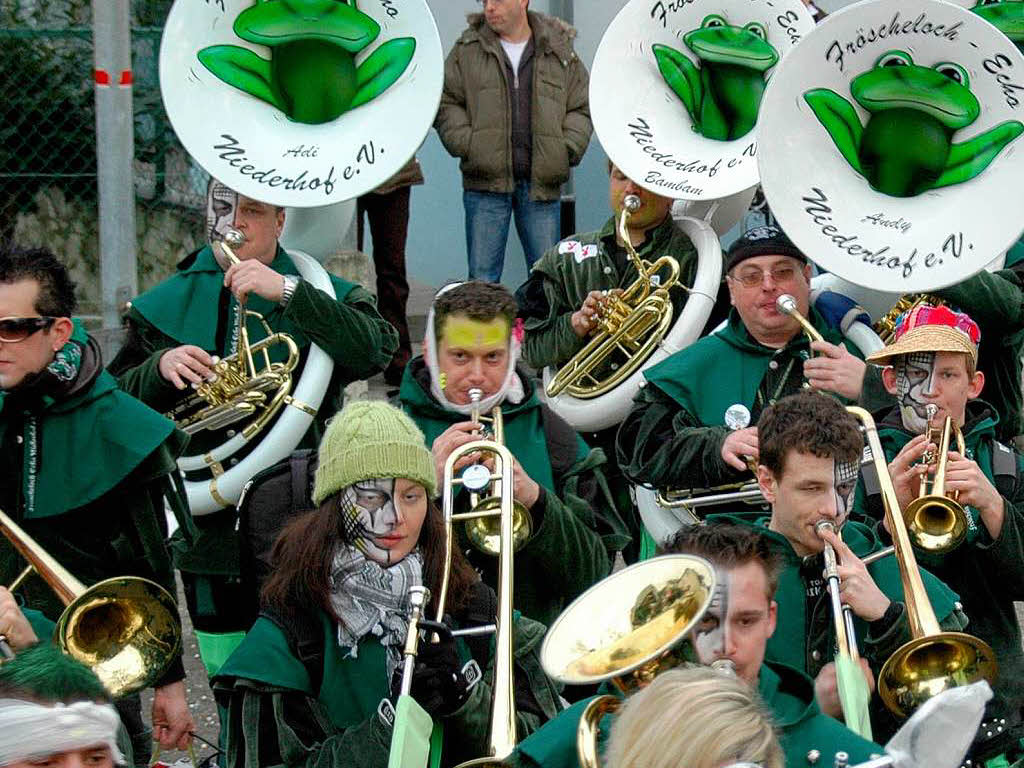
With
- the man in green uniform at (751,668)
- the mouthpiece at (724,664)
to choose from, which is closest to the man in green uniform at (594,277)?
the man in green uniform at (751,668)

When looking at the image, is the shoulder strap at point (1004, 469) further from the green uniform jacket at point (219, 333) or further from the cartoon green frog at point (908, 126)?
the green uniform jacket at point (219, 333)

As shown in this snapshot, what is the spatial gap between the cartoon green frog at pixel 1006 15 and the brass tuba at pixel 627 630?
329cm

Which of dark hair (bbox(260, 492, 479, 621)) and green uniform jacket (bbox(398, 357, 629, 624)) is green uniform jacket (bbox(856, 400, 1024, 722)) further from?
dark hair (bbox(260, 492, 479, 621))

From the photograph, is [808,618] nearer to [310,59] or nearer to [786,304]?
[786,304]

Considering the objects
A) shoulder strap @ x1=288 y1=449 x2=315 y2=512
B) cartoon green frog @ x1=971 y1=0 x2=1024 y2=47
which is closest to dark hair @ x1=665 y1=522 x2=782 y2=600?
shoulder strap @ x1=288 y1=449 x2=315 y2=512

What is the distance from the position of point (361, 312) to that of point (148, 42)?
130 inches

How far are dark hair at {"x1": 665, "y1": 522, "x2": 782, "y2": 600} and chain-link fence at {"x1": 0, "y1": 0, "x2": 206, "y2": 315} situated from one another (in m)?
5.00

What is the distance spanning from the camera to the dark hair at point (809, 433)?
420 cm

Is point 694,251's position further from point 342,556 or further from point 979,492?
point 342,556

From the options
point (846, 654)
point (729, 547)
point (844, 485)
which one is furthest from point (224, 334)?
point (846, 654)

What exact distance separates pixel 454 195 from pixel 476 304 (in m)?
5.93

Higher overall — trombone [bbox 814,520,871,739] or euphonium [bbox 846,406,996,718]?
trombone [bbox 814,520,871,739]

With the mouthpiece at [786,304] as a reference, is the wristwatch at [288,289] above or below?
below

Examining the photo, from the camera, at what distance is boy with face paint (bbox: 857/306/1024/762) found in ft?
15.1
